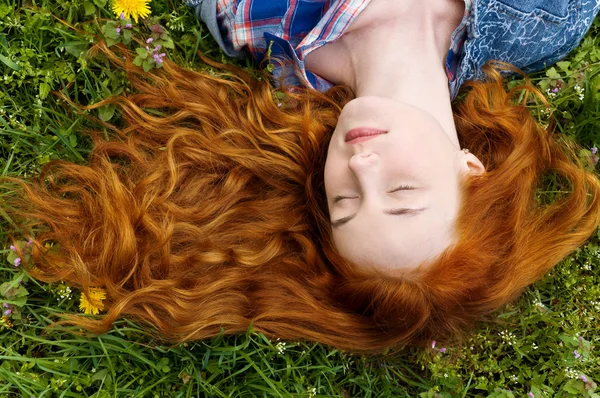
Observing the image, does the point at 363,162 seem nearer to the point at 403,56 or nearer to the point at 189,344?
the point at 403,56

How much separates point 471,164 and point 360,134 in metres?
0.62

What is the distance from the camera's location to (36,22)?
317 centimetres

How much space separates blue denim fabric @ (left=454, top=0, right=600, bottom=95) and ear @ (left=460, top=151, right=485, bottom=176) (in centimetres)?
52

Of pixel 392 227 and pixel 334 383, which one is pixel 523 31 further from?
pixel 334 383

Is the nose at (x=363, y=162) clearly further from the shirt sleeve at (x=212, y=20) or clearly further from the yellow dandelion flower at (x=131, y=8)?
the yellow dandelion flower at (x=131, y=8)

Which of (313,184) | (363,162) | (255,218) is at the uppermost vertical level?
(363,162)

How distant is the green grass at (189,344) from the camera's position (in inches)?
119

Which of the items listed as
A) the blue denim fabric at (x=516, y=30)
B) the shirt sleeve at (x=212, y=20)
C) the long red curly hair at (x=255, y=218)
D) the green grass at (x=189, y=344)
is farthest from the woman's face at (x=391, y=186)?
the shirt sleeve at (x=212, y=20)

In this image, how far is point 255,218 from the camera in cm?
312

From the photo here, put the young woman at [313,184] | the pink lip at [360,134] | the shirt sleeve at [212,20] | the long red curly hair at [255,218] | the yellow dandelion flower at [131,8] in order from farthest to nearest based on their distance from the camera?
the shirt sleeve at [212,20]
the yellow dandelion flower at [131,8]
the long red curly hair at [255,218]
the young woman at [313,184]
the pink lip at [360,134]

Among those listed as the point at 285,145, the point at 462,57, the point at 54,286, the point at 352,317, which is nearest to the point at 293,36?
the point at 285,145

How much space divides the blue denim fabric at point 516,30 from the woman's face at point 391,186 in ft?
2.18

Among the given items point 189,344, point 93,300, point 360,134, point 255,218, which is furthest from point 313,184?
point 93,300

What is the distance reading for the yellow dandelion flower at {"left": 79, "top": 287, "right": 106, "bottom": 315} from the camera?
2.96 m
